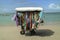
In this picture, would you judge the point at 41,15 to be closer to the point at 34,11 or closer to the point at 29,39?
the point at 34,11

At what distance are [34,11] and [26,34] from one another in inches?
53.2

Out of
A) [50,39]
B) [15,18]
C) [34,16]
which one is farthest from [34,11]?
[50,39]

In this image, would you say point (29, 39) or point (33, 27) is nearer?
point (29, 39)

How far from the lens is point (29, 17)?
1248 centimetres

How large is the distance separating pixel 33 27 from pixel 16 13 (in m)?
1.14

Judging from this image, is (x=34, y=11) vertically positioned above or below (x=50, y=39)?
above

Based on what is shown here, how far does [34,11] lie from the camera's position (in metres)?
12.4

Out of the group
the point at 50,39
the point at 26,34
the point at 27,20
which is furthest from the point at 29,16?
the point at 50,39

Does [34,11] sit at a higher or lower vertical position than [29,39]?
higher

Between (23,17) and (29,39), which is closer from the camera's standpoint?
(29,39)

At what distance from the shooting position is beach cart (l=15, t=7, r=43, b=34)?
1233 cm

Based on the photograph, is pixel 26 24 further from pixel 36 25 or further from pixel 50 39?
pixel 50 39

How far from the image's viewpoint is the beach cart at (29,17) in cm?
1233

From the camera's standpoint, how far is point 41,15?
12.4 m
